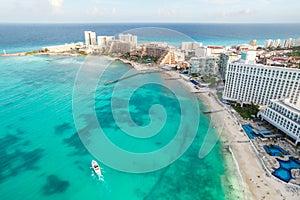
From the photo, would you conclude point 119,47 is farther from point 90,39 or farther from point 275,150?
point 275,150

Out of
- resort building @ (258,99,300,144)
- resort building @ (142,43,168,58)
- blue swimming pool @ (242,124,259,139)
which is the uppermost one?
resort building @ (142,43,168,58)

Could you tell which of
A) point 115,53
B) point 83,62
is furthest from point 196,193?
point 115,53

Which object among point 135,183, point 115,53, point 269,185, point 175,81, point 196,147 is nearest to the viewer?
point 269,185

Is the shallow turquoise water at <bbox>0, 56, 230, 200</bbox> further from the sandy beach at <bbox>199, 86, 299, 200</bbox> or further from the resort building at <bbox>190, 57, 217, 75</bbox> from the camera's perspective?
the resort building at <bbox>190, 57, 217, 75</bbox>

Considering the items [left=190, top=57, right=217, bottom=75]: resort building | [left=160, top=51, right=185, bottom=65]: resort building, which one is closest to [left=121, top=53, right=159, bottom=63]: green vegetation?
[left=160, top=51, right=185, bottom=65]: resort building

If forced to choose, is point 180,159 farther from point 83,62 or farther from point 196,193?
point 83,62

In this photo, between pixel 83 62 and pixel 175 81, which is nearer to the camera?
pixel 175 81

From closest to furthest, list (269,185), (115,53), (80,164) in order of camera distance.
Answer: (269,185) → (80,164) → (115,53)
